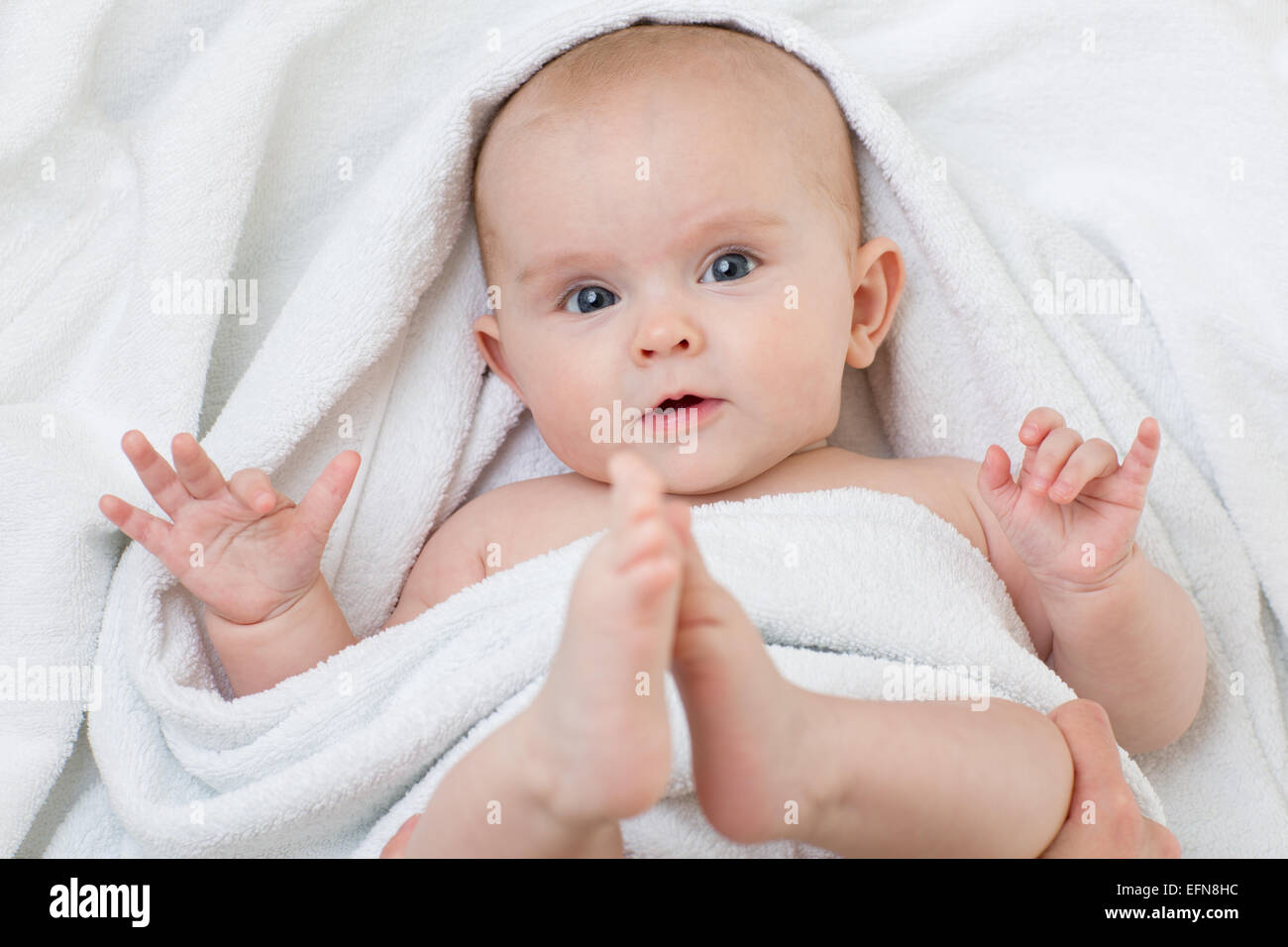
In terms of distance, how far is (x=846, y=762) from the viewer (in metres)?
0.94

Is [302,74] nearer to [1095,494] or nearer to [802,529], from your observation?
[802,529]

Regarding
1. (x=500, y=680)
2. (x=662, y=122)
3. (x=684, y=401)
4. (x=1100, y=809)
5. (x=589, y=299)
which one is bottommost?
(x=1100, y=809)

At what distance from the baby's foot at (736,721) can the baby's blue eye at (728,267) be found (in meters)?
0.54

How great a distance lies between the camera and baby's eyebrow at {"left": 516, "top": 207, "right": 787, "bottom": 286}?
131cm

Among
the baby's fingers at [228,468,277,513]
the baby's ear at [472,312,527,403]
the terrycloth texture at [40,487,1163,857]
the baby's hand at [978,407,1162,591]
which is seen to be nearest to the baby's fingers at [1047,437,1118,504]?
the baby's hand at [978,407,1162,591]

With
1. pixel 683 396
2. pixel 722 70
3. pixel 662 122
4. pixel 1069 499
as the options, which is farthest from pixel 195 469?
pixel 1069 499

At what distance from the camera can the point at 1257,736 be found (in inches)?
56.7

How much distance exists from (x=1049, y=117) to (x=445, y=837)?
4.18 feet

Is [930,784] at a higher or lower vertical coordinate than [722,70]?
lower

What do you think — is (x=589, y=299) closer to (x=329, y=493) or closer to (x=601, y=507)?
(x=601, y=507)

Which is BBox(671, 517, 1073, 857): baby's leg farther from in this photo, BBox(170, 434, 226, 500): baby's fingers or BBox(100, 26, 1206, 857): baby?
BBox(170, 434, 226, 500): baby's fingers

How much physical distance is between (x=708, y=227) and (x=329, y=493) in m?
0.50

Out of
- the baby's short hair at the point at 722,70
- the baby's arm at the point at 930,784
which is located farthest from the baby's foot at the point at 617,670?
the baby's short hair at the point at 722,70

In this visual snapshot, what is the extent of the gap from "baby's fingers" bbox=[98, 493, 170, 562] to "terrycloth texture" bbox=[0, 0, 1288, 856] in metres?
0.07
